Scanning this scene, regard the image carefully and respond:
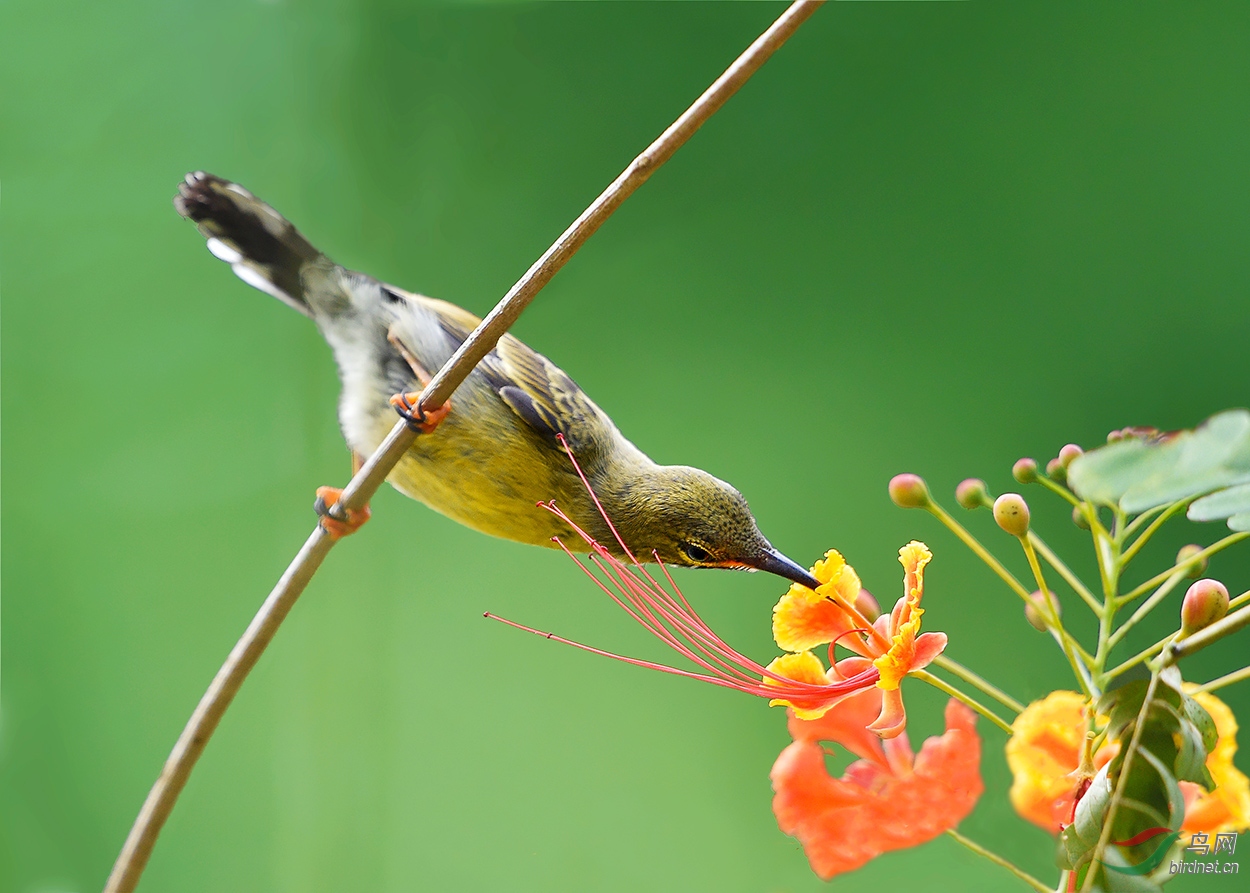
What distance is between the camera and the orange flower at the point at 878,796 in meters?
0.50

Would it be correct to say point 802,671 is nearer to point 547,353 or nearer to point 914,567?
point 914,567

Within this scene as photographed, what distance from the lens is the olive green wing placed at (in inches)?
37.1

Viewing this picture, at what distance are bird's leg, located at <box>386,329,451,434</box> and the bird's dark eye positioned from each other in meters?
0.26

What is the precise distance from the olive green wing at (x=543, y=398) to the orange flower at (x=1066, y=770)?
1.80 feet

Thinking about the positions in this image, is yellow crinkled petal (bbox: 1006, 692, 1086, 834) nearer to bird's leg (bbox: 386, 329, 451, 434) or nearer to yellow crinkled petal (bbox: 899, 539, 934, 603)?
yellow crinkled petal (bbox: 899, 539, 934, 603)

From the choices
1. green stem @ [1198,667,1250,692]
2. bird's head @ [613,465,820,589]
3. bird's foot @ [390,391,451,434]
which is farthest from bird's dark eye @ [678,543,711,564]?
green stem @ [1198,667,1250,692]

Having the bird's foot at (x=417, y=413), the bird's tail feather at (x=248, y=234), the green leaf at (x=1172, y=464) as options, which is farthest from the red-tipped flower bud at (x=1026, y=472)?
the bird's tail feather at (x=248, y=234)

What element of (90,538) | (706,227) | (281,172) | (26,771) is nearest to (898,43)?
(706,227)

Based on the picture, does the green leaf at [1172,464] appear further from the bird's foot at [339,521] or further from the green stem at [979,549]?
the bird's foot at [339,521]

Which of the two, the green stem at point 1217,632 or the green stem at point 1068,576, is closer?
the green stem at point 1217,632

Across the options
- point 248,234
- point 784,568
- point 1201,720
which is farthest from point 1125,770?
point 248,234

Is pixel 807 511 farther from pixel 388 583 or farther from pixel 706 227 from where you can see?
pixel 388 583

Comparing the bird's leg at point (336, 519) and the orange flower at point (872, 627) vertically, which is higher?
the orange flower at point (872, 627)

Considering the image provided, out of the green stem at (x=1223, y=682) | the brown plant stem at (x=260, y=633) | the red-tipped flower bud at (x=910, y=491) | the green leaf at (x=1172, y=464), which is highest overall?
the red-tipped flower bud at (x=910, y=491)
